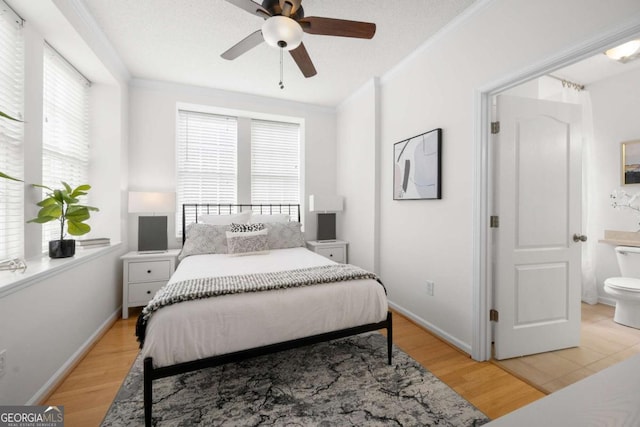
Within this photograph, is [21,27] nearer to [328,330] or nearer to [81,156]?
[81,156]

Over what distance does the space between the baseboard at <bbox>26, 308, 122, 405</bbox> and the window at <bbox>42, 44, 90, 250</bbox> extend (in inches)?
34.4

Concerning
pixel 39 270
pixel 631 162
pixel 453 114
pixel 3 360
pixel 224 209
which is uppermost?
pixel 453 114

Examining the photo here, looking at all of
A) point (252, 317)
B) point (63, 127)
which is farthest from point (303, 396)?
point (63, 127)

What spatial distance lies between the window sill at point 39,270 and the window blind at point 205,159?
1.38 m

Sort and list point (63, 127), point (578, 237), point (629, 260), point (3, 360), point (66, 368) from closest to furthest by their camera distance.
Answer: point (3, 360) < point (66, 368) < point (578, 237) < point (63, 127) < point (629, 260)

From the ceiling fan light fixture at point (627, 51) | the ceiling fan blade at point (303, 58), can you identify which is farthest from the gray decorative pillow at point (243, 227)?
the ceiling fan light fixture at point (627, 51)

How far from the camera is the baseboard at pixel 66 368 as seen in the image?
164 cm

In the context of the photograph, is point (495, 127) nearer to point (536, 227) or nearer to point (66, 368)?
point (536, 227)

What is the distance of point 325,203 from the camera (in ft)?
12.6

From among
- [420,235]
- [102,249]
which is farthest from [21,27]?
[420,235]

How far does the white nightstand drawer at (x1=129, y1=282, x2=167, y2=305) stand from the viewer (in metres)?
2.93

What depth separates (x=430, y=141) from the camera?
2.55 metres

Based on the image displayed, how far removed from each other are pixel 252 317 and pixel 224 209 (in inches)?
99.7

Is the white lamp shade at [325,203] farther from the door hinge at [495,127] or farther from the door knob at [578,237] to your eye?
the door knob at [578,237]
